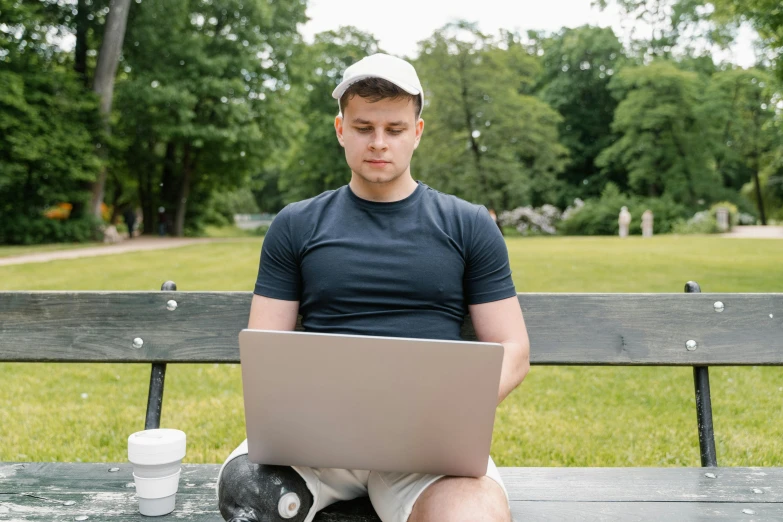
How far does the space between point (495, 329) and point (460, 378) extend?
63 centimetres

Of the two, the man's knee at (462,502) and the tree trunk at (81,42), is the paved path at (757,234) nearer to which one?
the tree trunk at (81,42)

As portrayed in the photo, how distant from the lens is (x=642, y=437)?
14.5ft

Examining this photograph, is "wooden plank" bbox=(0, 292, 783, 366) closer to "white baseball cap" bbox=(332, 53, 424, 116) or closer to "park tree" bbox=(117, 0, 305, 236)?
"white baseball cap" bbox=(332, 53, 424, 116)

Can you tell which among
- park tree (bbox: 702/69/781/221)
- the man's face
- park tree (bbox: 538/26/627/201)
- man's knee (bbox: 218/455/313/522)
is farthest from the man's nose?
park tree (bbox: 538/26/627/201)

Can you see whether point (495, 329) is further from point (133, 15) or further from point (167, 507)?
point (133, 15)

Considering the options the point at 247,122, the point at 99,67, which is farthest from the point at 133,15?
the point at 247,122

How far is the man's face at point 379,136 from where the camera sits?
2188 mm

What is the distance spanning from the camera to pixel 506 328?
225 cm

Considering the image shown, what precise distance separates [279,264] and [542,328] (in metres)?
0.97

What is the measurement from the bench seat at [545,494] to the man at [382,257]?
365 millimetres

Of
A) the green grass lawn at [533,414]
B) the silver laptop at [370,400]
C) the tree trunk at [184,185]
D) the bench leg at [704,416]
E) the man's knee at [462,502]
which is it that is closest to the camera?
the silver laptop at [370,400]

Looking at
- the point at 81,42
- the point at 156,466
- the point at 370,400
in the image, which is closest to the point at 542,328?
the point at 370,400

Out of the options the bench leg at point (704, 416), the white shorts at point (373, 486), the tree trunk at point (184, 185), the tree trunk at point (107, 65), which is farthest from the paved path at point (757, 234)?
the white shorts at point (373, 486)

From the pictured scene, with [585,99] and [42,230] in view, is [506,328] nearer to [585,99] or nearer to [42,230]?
[42,230]
